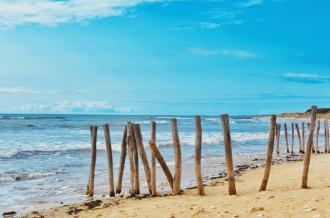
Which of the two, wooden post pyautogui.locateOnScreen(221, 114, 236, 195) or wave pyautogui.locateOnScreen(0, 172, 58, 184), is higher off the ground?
wooden post pyautogui.locateOnScreen(221, 114, 236, 195)

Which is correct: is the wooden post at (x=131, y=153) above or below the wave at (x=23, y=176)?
above

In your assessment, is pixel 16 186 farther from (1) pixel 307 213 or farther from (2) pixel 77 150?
(2) pixel 77 150

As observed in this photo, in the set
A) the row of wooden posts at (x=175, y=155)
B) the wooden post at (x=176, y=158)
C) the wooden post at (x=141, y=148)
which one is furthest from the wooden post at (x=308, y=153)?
the wooden post at (x=141, y=148)

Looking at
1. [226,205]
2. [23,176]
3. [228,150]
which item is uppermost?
[228,150]

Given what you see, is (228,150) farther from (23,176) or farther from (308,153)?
(23,176)

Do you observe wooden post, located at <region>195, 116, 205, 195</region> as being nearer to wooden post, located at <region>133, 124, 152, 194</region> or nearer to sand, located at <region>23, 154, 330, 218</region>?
sand, located at <region>23, 154, 330, 218</region>

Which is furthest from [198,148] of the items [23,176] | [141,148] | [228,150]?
[23,176]

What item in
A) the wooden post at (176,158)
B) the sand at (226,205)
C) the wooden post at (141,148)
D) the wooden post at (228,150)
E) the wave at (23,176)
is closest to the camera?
the sand at (226,205)

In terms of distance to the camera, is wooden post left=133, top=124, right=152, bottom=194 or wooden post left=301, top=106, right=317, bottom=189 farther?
wooden post left=133, top=124, right=152, bottom=194

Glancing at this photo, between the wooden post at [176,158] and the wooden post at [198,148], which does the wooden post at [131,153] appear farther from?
the wooden post at [198,148]

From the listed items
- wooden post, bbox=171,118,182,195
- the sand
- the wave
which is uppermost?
wooden post, bbox=171,118,182,195

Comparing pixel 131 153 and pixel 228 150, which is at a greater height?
pixel 228 150

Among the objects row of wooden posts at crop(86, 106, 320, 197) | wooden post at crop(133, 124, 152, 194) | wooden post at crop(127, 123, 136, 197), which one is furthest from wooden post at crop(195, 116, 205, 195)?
wooden post at crop(127, 123, 136, 197)

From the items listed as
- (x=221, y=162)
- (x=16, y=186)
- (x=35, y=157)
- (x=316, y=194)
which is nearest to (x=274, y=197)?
(x=316, y=194)
